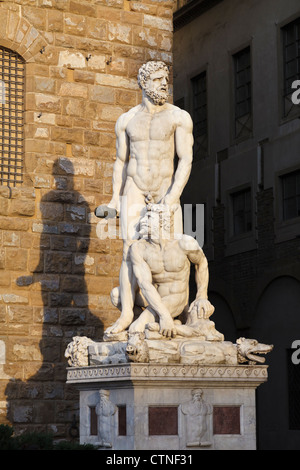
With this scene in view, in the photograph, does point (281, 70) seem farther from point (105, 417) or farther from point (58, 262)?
point (105, 417)

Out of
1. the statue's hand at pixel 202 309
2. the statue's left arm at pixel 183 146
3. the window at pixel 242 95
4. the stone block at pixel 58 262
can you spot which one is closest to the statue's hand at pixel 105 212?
the statue's left arm at pixel 183 146

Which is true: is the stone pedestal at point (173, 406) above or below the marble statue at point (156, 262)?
below

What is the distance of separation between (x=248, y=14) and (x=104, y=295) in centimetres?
1097

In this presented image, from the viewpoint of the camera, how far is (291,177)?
2306 cm

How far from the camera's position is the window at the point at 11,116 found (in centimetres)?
1578

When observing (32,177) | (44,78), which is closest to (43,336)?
(32,177)

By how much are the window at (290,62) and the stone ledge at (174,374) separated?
39.5 feet

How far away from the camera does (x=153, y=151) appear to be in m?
12.3

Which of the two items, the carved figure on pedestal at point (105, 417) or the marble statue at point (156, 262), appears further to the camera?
the marble statue at point (156, 262)

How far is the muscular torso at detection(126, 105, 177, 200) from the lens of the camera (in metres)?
12.3

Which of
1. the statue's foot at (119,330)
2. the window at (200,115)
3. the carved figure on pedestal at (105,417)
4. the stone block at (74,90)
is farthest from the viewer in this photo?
the window at (200,115)

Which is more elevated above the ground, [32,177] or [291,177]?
[291,177]

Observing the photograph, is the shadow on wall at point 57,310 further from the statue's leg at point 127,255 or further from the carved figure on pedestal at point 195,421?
the carved figure on pedestal at point 195,421
